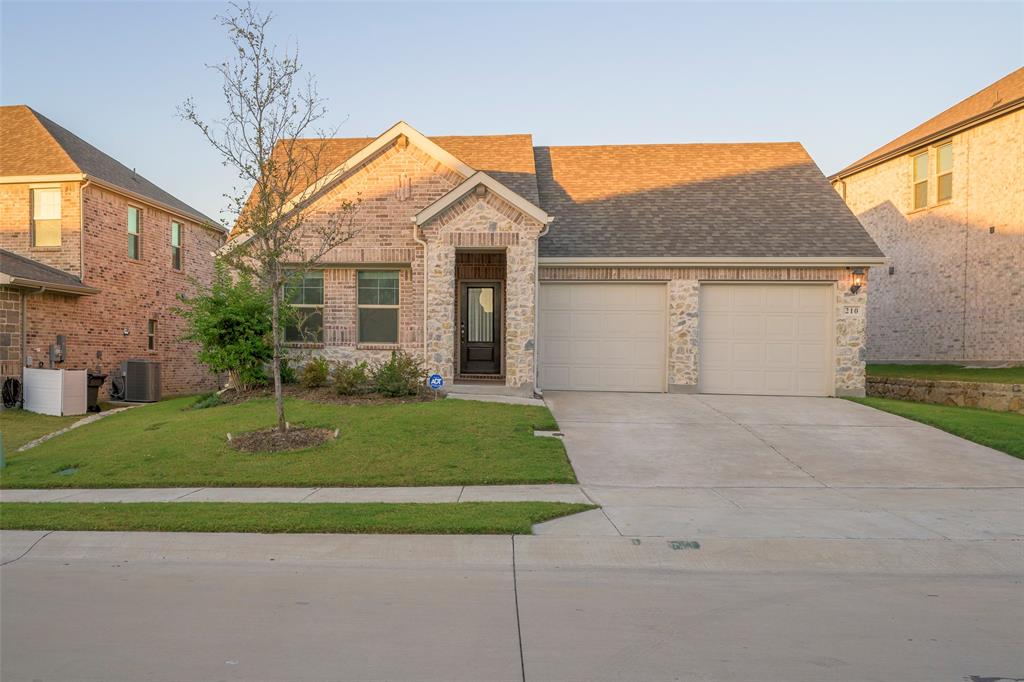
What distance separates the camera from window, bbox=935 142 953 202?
20078 millimetres

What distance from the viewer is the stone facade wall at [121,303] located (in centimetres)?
1636

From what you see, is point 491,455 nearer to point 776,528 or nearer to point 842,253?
point 776,528

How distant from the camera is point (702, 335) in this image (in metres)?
15.7

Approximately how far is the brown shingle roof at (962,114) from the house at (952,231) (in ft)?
0.17

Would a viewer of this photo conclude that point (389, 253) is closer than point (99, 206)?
Yes

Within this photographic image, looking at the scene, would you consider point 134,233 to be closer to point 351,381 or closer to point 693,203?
point 351,381

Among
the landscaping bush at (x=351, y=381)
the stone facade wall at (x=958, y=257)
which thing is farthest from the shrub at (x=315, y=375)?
the stone facade wall at (x=958, y=257)

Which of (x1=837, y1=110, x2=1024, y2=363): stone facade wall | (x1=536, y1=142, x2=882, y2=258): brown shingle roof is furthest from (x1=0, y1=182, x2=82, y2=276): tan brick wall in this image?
(x1=837, y1=110, x2=1024, y2=363): stone facade wall

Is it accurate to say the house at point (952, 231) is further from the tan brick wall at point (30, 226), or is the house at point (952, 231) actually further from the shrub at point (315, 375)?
the tan brick wall at point (30, 226)

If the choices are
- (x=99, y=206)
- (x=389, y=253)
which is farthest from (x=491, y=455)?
(x=99, y=206)

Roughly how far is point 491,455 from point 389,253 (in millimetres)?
7259

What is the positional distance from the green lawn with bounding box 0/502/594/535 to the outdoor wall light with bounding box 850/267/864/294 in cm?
1110

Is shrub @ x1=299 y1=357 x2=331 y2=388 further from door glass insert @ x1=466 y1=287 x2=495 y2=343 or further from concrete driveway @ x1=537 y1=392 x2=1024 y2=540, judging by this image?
concrete driveway @ x1=537 y1=392 x2=1024 y2=540

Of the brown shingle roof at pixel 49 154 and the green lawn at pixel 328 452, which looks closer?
the green lawn at pixel 328 452
